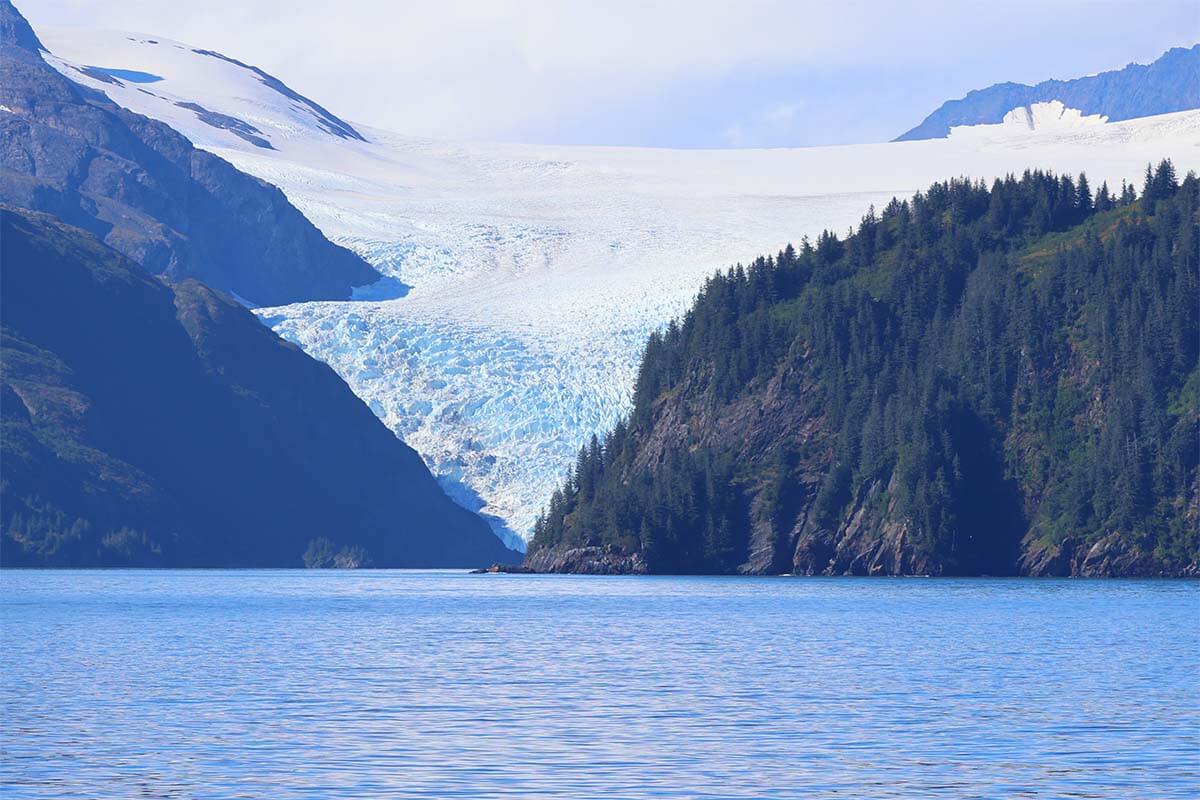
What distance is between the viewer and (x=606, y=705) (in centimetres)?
5569

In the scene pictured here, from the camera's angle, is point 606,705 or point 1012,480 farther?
point 1012,480

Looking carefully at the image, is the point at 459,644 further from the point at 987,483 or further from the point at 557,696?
the point at 987,483

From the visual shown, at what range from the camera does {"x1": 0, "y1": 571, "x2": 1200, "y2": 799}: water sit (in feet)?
137

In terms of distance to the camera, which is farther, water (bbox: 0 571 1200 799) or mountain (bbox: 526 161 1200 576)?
mountain (bbox: 526 161 1200 576)

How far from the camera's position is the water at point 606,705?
4191 cm

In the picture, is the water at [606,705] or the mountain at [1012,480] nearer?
the water at [606,705]

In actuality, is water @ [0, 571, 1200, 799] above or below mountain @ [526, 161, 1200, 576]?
below

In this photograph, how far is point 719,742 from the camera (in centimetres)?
4788

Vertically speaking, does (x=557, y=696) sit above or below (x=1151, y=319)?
below

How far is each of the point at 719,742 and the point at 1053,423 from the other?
149990 mm

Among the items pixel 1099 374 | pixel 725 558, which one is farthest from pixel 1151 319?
pixel 725 558

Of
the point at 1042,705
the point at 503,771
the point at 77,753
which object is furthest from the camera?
the point at 1042,705

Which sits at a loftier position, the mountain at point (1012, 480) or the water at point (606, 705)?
the mountain at point (1012, 480)

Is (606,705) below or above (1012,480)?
below
